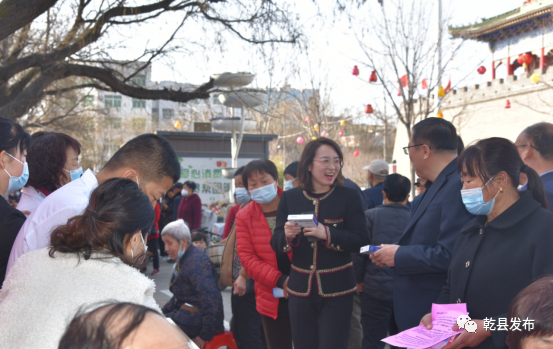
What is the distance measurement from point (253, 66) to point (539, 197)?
4.70 metres

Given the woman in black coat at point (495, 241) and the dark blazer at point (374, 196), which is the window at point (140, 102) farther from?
the woman in black coat at point (495, 241)

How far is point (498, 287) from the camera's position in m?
2.29

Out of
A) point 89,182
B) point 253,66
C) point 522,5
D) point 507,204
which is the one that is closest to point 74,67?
point 253,66

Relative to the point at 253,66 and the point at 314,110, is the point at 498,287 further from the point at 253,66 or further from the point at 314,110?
the point at 314,110

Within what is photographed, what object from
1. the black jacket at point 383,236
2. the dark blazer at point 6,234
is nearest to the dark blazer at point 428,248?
the black jacket at point 383,236

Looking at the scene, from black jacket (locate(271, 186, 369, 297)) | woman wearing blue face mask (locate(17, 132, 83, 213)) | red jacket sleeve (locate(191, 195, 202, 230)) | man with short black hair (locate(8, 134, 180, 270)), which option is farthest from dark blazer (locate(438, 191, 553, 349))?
red jacket sleeve (locate(191, 195, 202, 230))

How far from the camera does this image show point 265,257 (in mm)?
3844

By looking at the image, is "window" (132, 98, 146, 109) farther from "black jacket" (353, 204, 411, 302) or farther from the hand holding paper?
the hand holding paper

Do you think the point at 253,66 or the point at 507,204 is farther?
the point at 253,66

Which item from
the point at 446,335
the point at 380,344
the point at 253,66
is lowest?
the point at 380,344

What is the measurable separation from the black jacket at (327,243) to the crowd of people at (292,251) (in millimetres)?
10

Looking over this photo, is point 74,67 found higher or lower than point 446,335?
higher

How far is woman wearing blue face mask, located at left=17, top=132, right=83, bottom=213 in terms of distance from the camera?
129 inches

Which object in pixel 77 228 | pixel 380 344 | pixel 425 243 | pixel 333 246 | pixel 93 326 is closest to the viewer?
pixel 93 326
